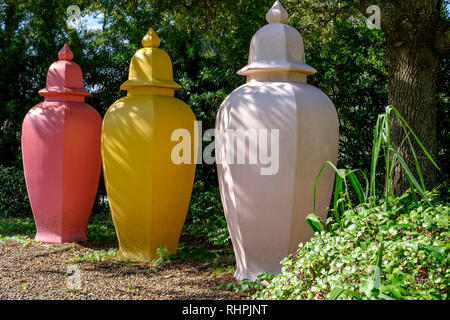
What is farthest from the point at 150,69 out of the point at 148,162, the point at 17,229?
the point at 17,229

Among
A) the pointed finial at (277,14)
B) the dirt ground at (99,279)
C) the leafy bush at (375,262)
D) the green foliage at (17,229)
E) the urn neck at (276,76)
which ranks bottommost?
the green foliage at (17,229)

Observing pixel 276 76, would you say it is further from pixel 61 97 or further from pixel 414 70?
pixel 61 97

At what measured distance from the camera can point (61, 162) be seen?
4594 millimetres

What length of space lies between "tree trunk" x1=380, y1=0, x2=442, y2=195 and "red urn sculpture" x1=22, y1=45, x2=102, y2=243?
284 cm

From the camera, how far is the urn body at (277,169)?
318 cm

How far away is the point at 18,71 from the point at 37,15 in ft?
3.23

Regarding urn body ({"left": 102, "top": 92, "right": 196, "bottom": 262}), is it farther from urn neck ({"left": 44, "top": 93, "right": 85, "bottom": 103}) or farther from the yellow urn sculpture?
urn neck ({"left": 44, "top": 93, "right": 85, "bottom": 103})

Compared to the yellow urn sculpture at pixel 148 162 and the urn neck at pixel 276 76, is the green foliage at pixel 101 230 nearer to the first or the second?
Result: the yellow urn sculpture at pixel 148 162

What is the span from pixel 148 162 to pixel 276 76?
48.3 inches

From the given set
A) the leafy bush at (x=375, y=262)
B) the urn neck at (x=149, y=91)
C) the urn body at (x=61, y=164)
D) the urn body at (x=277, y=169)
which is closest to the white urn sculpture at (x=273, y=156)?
the urn body at (x=277, y=169)

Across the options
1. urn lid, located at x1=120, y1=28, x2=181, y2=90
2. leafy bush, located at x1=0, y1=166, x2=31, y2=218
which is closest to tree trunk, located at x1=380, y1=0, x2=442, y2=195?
urn lid, located at x1=120, y1=28, x2=181, y2=90

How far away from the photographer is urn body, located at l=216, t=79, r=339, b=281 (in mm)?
3178

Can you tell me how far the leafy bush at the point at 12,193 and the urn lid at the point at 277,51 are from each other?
4506 millimetres
